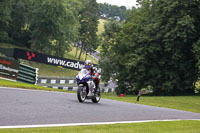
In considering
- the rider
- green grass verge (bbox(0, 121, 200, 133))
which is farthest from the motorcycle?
green grass verge (bbox(0, 121, 200, 133))

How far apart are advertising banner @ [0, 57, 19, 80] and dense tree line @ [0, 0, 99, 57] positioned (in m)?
43.4

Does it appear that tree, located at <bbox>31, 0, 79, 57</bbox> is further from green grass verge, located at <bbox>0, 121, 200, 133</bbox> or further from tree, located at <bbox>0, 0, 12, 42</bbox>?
green grass verge, located at <bbox>0, 121, 200, 133</bbox>

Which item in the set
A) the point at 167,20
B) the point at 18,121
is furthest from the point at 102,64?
the point at 18,121

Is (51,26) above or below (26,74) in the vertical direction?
above

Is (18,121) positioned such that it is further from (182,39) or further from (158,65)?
(158,65)

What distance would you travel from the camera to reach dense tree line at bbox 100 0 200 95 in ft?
119

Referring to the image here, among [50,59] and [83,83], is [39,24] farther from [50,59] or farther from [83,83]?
[83,83]

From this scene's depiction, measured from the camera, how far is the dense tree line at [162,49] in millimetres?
36125

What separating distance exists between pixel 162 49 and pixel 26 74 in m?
16.3

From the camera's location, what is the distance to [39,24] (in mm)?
72875

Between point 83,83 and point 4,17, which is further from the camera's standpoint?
point 4,17

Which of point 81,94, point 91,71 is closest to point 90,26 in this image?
point 91,71

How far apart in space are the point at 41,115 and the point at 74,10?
234ft

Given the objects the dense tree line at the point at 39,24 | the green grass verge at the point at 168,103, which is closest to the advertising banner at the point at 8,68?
the green grass verge at the point at 168,103
